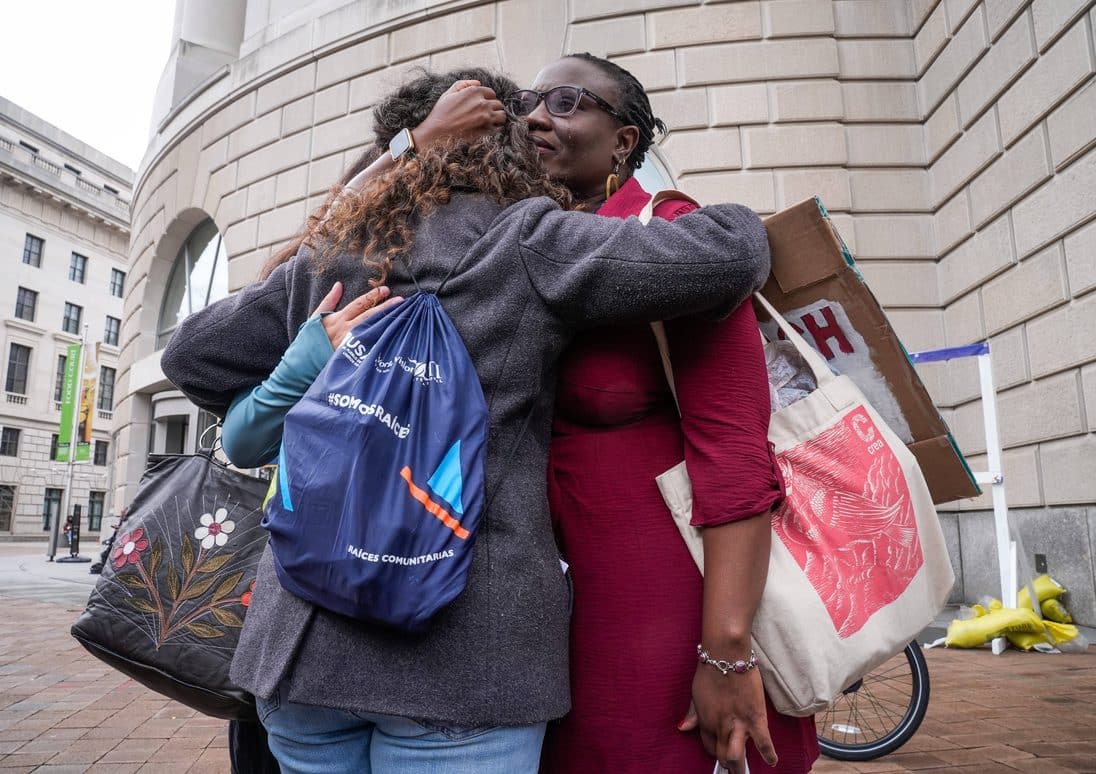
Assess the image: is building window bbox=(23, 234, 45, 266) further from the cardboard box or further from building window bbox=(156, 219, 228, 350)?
the cardboard box

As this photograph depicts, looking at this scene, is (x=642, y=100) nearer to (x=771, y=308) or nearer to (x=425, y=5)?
(x=771, y=308)

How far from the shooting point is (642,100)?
1.66 m

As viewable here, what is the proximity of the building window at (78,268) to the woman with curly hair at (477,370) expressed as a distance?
44518 mm

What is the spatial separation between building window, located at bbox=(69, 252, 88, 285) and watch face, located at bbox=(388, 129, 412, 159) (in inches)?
1748

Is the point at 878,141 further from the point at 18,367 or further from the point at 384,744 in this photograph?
the point at 18,367

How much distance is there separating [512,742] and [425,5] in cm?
961

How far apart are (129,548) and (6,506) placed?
41.9m

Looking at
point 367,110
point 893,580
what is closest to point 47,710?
point 893,580

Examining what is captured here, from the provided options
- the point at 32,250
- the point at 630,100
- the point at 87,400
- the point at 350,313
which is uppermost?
the point at 32,250

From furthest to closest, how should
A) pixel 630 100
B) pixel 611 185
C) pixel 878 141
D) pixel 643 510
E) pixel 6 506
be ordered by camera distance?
pixel 6 506 → pixel 878 141 → pixel 630 100 → pixel 611 185 → pixel 643 510

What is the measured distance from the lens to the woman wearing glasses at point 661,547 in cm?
105

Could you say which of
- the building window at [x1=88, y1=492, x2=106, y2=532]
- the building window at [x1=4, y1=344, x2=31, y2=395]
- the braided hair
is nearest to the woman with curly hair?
the braided hair

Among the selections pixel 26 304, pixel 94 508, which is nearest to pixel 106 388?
pixel 94 508

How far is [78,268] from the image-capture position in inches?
1529
